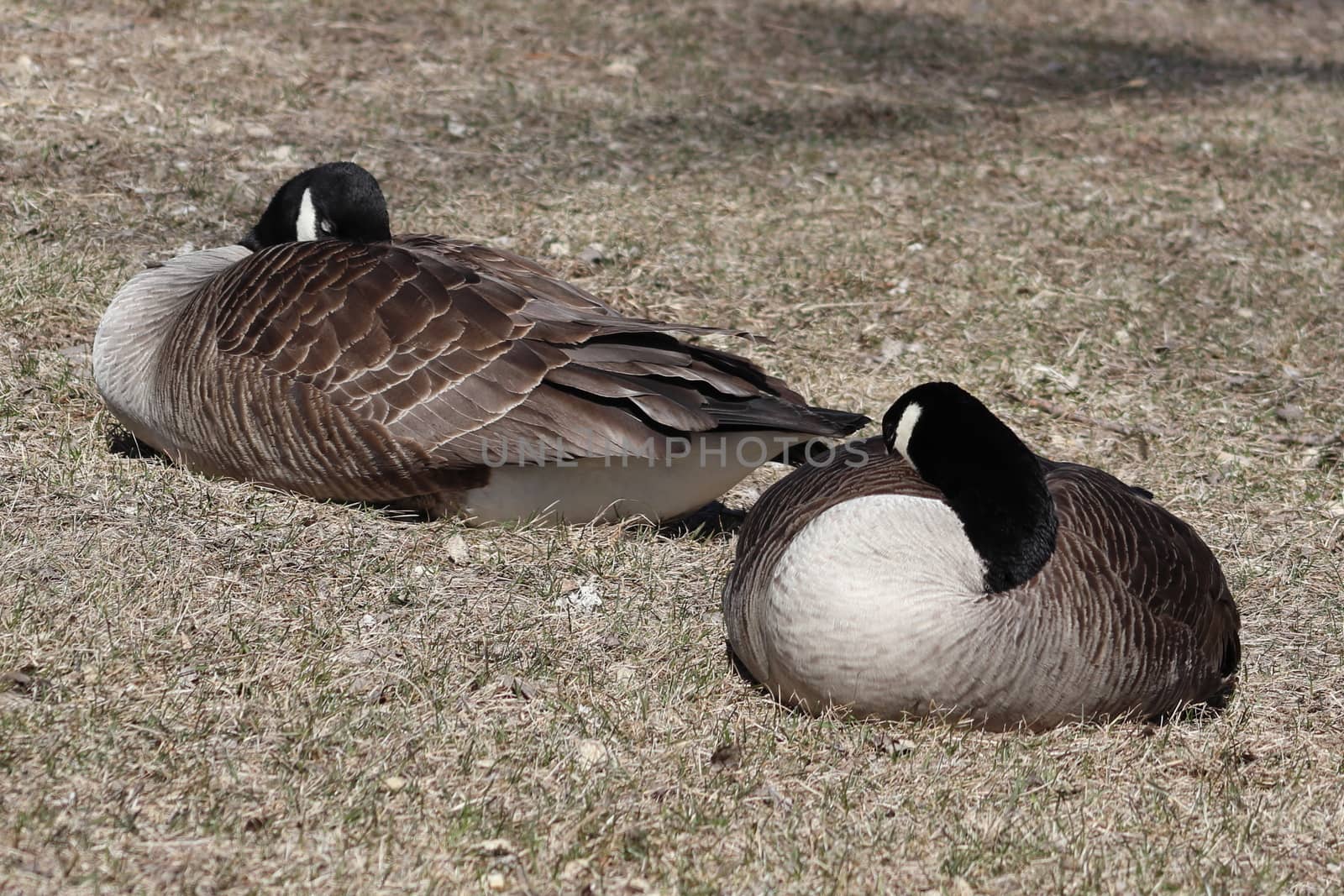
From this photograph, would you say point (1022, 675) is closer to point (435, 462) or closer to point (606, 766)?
point (606, 766)

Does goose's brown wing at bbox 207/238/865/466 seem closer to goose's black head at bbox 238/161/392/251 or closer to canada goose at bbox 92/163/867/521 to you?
canada goose at bbox 92/163/867/521

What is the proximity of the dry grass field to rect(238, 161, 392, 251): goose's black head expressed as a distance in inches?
39.3

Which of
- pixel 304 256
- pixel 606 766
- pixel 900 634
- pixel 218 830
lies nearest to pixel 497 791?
pixel 606 766

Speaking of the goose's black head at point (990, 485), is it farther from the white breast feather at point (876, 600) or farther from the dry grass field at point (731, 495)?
the dry grass field at point (731, 495)

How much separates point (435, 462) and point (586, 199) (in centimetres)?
330

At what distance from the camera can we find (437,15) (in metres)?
9.57

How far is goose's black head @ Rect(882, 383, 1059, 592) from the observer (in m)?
3.24

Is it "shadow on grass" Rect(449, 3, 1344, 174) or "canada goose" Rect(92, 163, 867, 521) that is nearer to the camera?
"canada goose" Rect(92, 163, 867, 521)

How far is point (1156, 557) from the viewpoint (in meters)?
3.49

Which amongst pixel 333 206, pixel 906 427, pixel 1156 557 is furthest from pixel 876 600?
pixel 333 206

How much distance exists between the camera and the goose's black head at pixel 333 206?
484 cm

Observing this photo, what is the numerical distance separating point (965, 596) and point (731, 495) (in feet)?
6.84

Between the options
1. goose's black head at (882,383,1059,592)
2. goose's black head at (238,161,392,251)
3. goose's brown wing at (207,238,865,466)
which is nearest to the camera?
goose's black head at (882,383,1059,592)

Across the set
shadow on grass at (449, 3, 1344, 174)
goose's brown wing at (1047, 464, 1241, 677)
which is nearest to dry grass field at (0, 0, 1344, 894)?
shadow on grass at (449, 3, 1344, 174)
